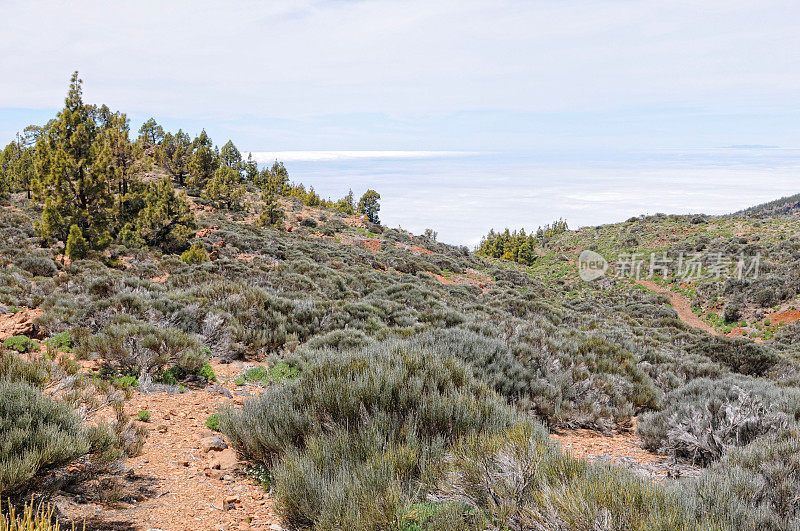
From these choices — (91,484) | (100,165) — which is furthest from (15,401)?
(100,165)

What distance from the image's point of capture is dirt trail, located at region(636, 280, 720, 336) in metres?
29.6

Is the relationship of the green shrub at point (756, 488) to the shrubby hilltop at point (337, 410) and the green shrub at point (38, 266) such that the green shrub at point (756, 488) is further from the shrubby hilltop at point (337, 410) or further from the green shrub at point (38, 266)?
the green shrub at point (38, 266)

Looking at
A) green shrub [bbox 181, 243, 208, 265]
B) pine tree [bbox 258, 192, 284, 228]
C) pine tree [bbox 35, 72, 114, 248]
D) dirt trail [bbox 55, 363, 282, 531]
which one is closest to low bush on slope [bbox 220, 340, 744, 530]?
dirt trail [bbox 55, 363, 282, 531]

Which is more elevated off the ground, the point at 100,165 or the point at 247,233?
the point at 100,165

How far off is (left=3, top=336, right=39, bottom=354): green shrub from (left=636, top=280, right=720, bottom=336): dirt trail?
32838 mm

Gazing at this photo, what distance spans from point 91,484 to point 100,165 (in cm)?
1779

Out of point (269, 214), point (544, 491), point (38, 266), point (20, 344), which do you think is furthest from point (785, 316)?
point (269, 214)

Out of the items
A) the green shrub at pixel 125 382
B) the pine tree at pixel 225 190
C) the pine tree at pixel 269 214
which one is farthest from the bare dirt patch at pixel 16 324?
the pine tree at pixel 225 190

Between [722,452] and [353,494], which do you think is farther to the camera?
[722,452]

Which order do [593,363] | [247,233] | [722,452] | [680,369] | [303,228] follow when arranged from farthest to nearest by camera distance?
1. [303,228]
2. [247,233]
3. [680,369]
4. [593,363]
5. [722,452]

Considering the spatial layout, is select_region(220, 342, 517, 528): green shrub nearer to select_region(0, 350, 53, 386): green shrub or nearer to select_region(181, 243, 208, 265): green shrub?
select_region(0, 350, 53, 386): green shrub

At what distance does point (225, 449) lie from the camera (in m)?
4.40

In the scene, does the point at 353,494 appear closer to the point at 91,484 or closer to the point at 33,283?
the point at 91,484

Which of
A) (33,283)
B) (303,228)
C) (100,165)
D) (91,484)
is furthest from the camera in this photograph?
(303,228)
